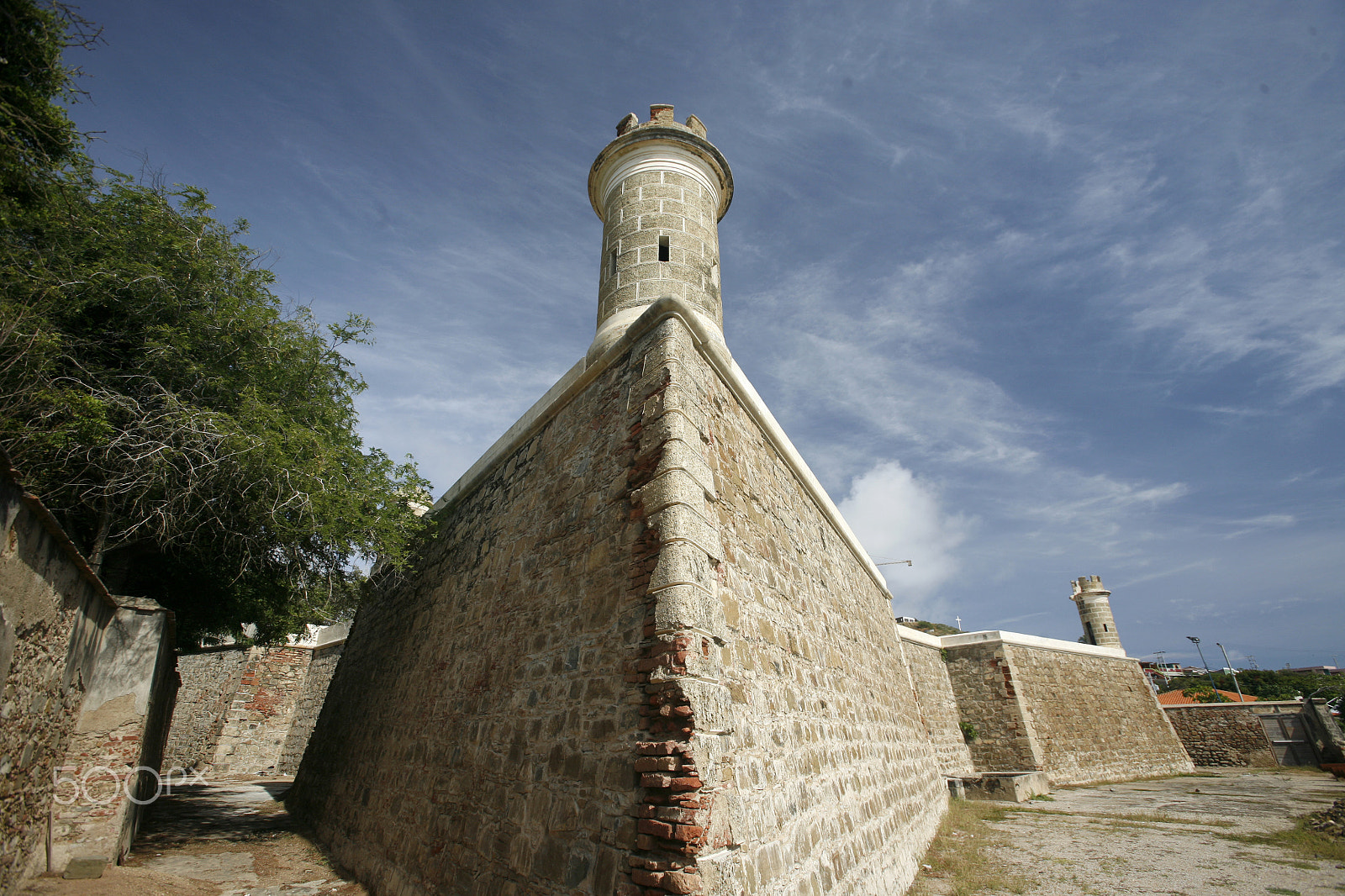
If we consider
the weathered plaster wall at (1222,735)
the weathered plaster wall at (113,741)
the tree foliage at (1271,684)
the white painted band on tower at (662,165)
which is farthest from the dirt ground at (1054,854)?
the tree foliage at (1271,684)

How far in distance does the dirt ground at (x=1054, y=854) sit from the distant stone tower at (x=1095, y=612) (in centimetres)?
1064

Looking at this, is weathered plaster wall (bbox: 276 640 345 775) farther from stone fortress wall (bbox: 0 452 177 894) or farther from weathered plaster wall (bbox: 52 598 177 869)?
weathered plaster wall (bbox: 52 598 177 869)

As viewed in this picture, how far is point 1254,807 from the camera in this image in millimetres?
10031

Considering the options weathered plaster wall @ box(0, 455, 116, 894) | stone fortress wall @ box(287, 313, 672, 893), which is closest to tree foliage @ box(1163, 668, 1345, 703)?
stone fortress wall @ box(287, 313, 672, 893)

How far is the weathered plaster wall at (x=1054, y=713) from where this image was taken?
48.4ft

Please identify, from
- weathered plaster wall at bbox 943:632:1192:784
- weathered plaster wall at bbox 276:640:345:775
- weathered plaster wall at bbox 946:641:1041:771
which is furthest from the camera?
weathered plaster wall at bbox 276:640:345:775

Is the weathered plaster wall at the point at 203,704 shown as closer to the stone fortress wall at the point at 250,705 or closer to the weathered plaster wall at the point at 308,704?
the stone fortress wall at the point at 250,705

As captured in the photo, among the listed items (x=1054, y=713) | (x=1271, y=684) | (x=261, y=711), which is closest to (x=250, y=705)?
(x=261, y=711)

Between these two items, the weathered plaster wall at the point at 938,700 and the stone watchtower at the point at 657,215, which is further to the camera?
the weathered plaster wall at the point at 938,700

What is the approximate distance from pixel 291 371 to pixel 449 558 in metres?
3.25

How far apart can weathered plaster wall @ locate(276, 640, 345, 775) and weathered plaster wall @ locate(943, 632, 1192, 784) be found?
1798 centimetres

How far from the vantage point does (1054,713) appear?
1570 centimetres

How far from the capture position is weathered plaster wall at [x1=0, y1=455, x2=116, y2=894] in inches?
136

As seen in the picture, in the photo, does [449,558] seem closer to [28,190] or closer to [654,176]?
[28,190]
